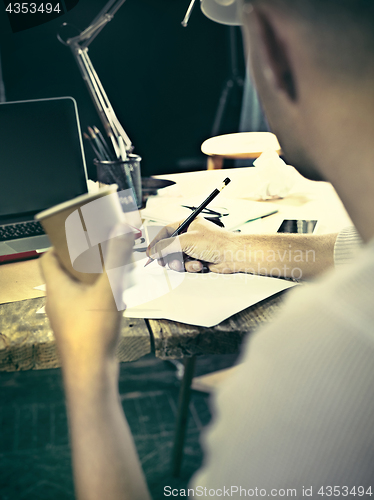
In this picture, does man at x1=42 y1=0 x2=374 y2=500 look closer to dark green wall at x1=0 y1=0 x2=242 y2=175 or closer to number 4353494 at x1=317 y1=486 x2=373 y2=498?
number 4353494 at x1=317 y1=486 x2=373 y2=498

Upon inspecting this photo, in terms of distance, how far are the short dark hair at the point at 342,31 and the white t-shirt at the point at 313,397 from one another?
0.46 feet

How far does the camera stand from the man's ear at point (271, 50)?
0.33 metres

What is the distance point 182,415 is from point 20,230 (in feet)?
2.28

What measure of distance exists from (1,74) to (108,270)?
216 cm

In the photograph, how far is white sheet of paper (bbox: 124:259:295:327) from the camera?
0.60 m

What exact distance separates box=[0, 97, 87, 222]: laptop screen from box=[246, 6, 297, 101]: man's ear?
0.86m

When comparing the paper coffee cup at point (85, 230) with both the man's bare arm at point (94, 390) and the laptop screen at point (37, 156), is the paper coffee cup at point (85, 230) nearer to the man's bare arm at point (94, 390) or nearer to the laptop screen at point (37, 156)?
the man's bare arm at point (94, 390)

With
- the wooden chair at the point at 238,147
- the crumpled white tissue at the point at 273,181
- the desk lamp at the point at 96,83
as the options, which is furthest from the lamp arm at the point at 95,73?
the wooden chair at the point at 238,147

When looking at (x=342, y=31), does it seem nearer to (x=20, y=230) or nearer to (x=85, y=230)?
(x=85, y=230)

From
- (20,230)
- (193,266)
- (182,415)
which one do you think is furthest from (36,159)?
(182,415)

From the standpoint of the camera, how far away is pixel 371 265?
0.89ft

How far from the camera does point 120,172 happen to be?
3.53ft

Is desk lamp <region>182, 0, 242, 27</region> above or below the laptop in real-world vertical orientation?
above

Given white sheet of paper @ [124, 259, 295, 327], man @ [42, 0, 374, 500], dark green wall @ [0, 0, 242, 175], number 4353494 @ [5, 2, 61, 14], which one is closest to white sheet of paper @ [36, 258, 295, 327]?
white sheet of paper @ [124, 259, 295, 327]
